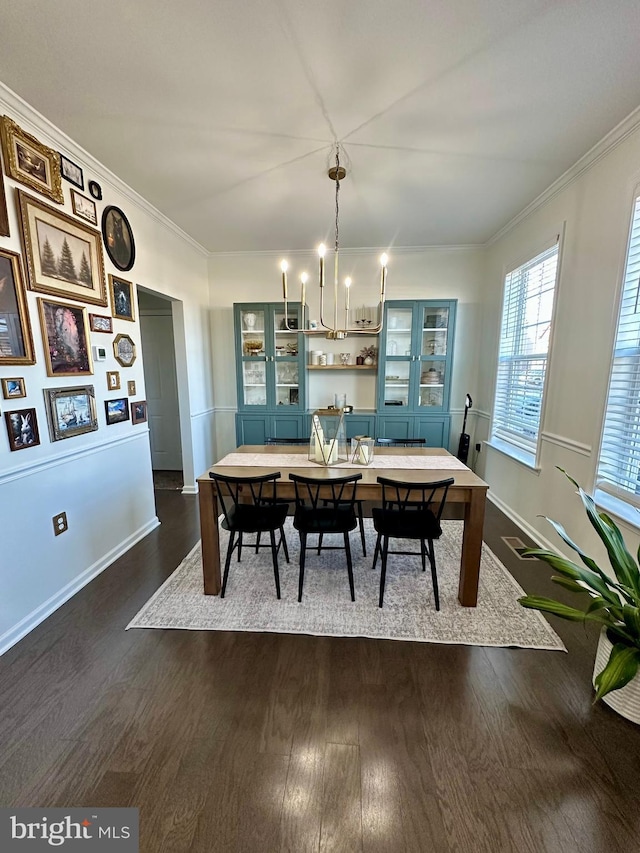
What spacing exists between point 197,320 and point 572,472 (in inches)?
160

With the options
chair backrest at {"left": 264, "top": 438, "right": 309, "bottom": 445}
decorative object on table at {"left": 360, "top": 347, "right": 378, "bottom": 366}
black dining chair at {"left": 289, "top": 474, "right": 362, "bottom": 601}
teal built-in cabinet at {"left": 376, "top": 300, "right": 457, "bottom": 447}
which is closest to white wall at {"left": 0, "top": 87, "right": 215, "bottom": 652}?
chair backrest at {"left": 264, "top": 438, "right": 309, "bottom": 445}

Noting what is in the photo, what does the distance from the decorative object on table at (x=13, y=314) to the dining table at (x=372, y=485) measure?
3.91 ft

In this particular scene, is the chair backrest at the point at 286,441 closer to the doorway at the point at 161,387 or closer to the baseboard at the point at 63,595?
the baseboard at the point at 63,595

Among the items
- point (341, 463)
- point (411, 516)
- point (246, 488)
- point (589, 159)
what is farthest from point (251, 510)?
point (589, 159)

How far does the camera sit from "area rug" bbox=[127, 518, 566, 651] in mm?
1893

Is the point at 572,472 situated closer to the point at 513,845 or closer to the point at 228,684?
the point at 513,845

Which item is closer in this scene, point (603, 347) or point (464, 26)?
point (464, 26)

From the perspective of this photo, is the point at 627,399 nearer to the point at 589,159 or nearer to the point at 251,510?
the point at 589,159

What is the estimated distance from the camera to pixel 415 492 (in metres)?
2.09

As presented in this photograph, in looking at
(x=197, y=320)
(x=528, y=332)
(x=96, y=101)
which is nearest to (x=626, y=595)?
(x=528, y=332)

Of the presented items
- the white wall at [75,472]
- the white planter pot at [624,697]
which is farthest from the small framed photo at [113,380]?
the white planter pot at [624,697]

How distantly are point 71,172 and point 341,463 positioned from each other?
2.62 meters

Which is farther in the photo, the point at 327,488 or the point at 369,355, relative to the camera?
the point at 369,355

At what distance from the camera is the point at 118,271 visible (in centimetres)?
268
